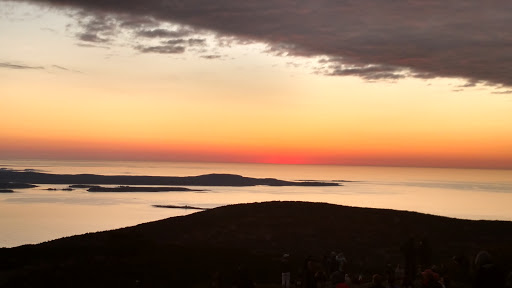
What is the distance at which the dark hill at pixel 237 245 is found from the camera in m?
34.2

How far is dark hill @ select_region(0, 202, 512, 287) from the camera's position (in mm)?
34188

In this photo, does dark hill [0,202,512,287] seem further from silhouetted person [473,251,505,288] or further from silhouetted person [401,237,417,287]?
silhouetted person [473,251,505,288]

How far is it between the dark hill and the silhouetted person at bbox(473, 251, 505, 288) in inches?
641

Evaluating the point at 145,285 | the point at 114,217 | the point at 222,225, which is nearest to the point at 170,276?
the point at 145,285

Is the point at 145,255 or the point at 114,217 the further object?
the point at 114,217

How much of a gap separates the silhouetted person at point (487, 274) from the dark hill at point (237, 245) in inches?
641

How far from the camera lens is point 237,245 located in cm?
4978

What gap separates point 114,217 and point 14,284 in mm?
73857

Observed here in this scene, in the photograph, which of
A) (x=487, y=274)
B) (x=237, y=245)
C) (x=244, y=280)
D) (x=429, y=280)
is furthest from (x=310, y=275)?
(x=237, y=245)

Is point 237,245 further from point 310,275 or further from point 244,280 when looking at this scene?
point 310,275

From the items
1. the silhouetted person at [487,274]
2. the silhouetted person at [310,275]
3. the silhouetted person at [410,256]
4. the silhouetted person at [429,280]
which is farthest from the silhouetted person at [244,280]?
the silhouetted person at [410,256]

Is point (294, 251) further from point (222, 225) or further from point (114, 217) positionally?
point (114, 217)

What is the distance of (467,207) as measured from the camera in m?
134

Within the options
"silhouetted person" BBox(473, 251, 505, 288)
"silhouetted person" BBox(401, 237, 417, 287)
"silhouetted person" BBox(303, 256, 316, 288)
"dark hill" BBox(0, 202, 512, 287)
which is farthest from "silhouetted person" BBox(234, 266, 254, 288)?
"dark hill" BBox(0, 202, 512, 287)
